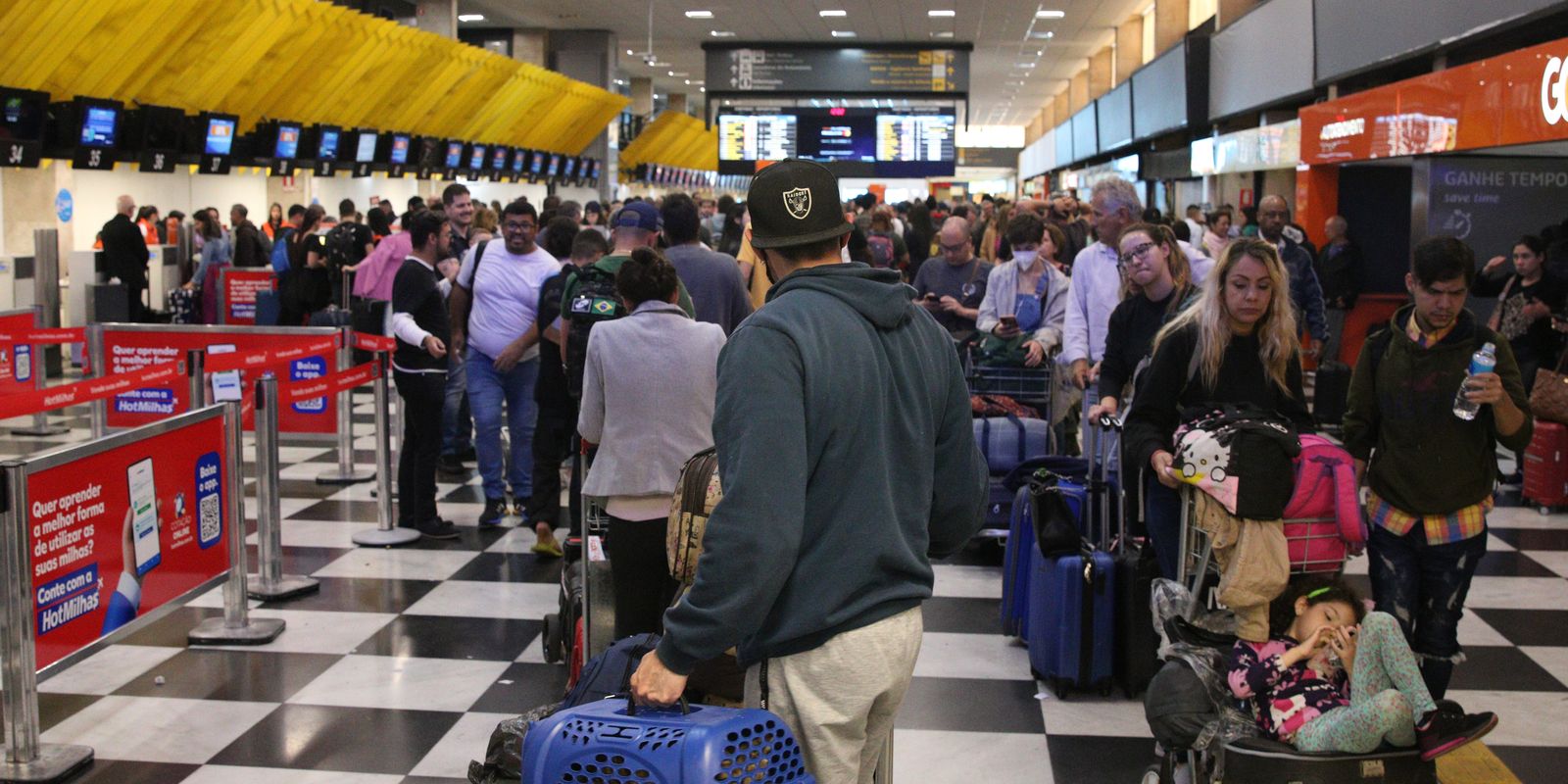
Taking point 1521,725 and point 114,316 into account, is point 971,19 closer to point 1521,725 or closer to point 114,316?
point 114,316

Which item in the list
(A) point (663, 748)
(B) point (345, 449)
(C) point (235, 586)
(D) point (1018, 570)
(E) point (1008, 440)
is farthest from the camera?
(B) point (345, 449)

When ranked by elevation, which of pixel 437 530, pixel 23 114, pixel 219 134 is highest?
pixel 219 134

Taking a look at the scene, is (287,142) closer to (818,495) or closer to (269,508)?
(269,508)

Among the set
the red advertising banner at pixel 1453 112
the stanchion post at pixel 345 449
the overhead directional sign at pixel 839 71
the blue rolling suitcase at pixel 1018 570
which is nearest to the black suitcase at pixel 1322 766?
the blue rolling suitcase at pixel 1018 570

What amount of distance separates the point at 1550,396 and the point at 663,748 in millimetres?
7042

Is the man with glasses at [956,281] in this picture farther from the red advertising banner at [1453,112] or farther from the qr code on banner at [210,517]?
the qr code on banner at [210,517]

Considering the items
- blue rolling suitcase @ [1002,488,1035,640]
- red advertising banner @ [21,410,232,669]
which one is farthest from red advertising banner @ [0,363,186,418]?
blue rolling suitcase @ [1002,488,1035,640]

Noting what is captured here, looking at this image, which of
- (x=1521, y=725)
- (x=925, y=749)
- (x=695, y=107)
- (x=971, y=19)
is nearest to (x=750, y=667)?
(x=925, y=749)

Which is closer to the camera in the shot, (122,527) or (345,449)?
(122,527)

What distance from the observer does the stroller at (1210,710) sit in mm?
3027

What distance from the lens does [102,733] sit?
433cm

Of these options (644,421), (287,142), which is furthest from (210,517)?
(287,142)

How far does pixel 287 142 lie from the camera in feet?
50.4

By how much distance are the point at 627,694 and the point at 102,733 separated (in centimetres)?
280
